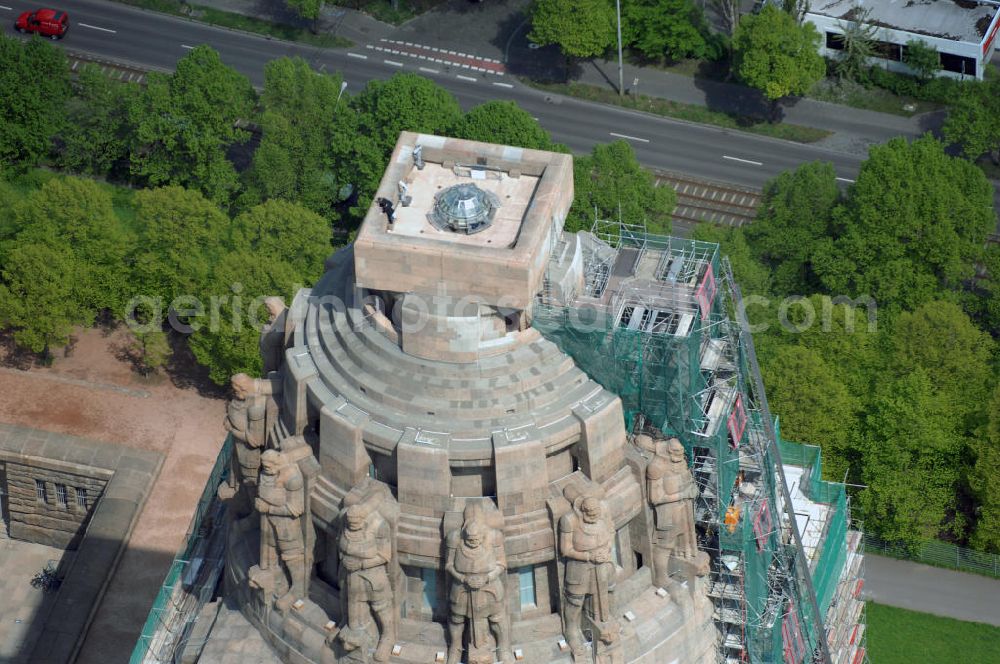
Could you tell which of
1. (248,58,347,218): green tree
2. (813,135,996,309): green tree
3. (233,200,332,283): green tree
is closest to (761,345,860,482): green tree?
(813,135,996,309): green tree

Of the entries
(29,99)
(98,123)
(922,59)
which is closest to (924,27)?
(922,59)

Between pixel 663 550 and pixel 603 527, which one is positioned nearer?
pixel 603 527

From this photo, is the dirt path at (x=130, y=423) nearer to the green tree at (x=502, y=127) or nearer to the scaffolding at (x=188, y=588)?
the scaffolding at (x=188, y=588)

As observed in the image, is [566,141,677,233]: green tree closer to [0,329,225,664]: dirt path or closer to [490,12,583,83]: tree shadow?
[490,12,583,83]: tree shadow

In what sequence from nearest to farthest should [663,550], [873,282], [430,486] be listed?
[430,486] → [663,550] → [873,282]

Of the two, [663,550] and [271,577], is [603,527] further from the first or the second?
[271,577]

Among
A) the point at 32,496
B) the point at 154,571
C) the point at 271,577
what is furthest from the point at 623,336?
the point at 32,496
